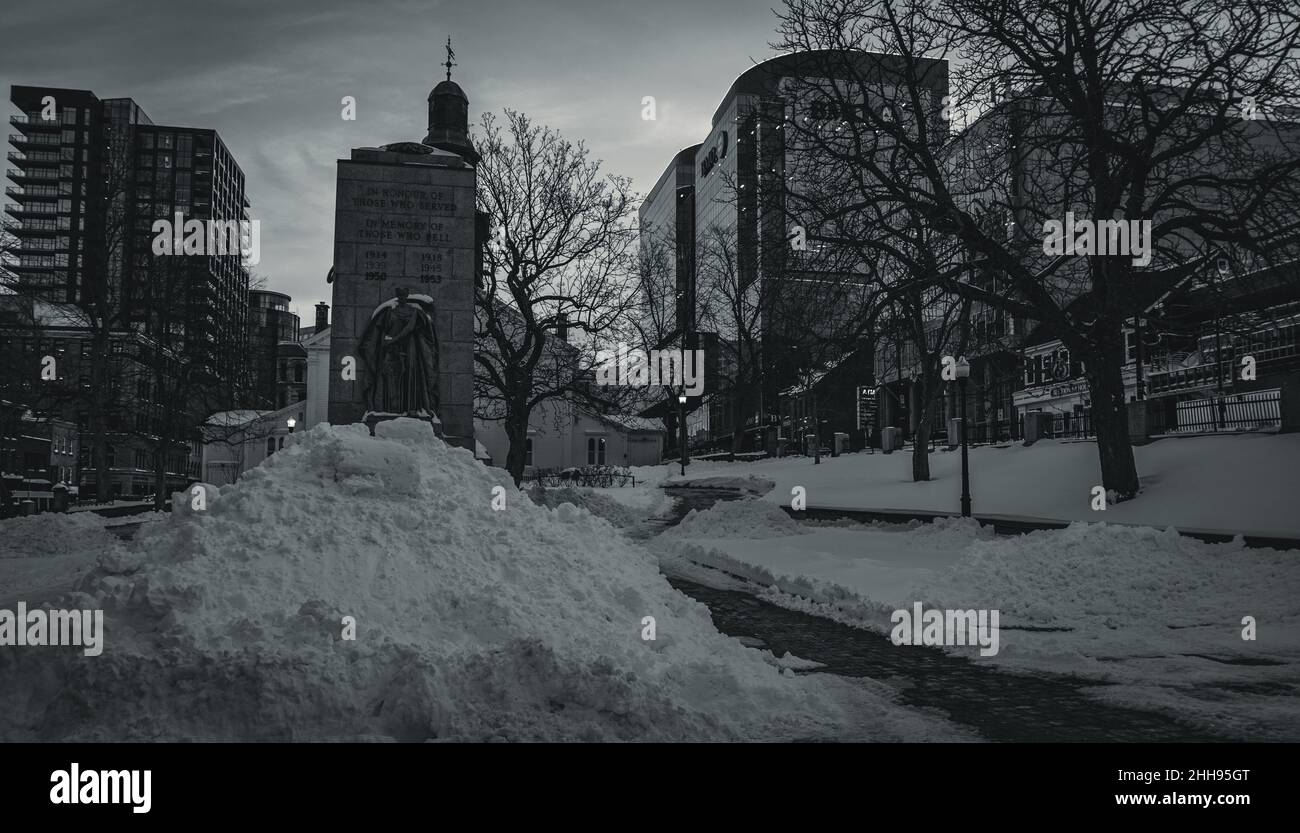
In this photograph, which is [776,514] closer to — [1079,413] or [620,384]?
[620,384]

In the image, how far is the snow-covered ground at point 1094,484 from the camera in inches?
589

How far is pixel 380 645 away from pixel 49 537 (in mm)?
16532

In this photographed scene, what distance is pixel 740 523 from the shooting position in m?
20.5

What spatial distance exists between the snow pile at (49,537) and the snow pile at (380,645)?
11.8 m

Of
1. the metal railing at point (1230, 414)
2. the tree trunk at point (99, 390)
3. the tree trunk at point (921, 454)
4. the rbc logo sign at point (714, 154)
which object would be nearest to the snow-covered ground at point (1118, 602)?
the metal railing at point (1230, 414)

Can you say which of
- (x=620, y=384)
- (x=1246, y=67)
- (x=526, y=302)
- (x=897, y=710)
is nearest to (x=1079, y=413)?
(x=620, y=384)

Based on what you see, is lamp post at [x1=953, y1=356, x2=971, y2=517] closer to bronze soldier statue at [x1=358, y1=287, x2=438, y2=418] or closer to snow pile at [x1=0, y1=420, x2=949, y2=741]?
bronze soldier statue at [x1=358, y1=287, x2=438, y2=418]

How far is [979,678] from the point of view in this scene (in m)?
7.00

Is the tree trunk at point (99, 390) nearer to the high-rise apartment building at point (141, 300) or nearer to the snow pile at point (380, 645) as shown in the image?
the high-rise apartment building at point (141, 300)

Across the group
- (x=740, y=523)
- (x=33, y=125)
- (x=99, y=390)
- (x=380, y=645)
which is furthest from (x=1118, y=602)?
(x=33, y=125)

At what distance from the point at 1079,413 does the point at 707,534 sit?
32271mm

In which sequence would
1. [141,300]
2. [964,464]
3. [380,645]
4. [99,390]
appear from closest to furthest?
[380,645] → [964,464] → [99,390] → [141,300]

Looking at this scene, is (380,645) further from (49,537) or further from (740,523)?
(49,537)

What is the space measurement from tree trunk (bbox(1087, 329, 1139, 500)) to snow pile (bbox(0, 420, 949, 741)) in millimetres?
11976
